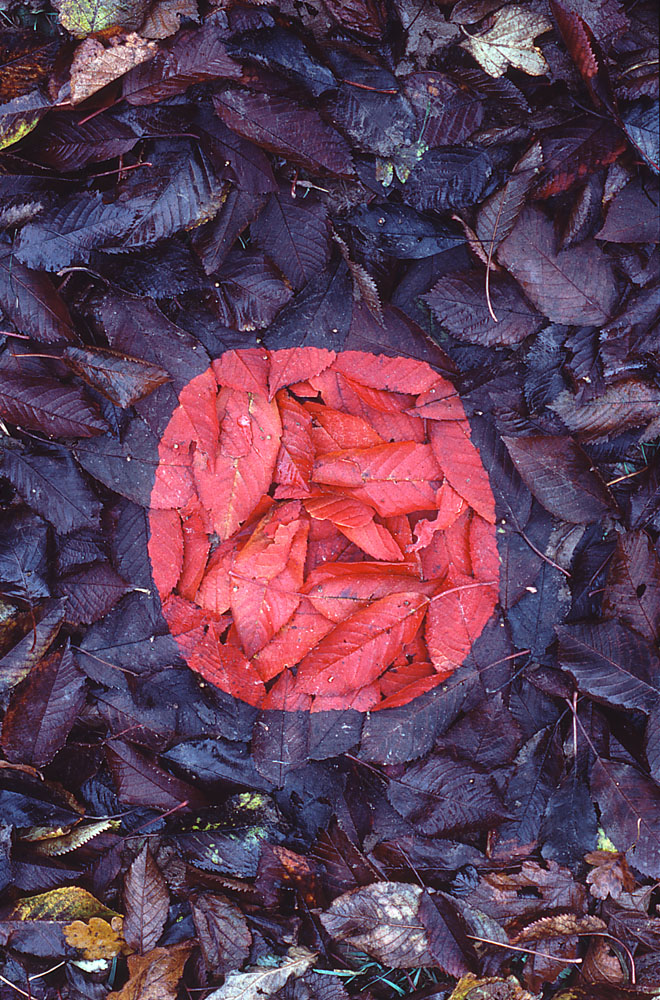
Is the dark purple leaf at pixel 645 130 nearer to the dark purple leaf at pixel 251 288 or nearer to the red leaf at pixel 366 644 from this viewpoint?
the dark purple leaf at pixel 251 288

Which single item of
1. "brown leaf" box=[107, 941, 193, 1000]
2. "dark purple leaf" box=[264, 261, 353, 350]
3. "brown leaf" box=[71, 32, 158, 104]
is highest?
"brown leaf" box=[71, 32, 158, 104]

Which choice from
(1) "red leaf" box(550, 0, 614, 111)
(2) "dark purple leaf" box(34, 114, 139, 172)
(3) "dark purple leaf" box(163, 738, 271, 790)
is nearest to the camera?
(1) "red leaf" box(550, 0, 614, 111)

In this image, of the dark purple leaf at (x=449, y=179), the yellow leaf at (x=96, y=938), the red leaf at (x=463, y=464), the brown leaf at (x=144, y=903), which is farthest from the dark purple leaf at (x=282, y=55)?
the yellow leaf at (x=96, y=938)

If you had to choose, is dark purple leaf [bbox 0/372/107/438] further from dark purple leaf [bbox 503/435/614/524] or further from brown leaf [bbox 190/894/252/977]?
brown leaf [bbox 190/894/252/977]

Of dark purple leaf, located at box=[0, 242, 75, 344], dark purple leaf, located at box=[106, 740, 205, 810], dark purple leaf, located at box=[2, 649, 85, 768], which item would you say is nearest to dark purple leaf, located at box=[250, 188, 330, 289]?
dark purple leaf, located at box=[0, 242, 75, 344]

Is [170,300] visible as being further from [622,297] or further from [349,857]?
[349,857]

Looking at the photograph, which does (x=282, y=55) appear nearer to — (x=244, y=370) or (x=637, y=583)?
(x=244, y=370)

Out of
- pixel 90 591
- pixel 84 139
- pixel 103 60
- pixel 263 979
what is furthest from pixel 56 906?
pixel 103 60

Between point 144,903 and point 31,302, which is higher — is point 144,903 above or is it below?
below
